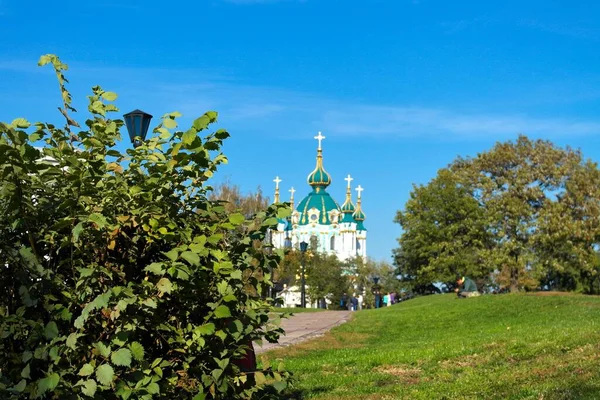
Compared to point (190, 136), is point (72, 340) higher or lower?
lower

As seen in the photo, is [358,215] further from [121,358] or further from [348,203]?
[121,358]

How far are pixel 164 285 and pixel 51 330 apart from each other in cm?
63

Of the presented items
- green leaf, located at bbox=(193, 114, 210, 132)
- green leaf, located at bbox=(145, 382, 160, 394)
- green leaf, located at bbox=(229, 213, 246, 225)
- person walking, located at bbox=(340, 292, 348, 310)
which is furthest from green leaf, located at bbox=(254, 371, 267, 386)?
person walking, located at bbox=(340, 292, 348, 310)

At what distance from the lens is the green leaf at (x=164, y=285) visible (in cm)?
439

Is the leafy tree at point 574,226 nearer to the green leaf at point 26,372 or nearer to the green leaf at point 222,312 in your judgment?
the green leaf at point 222,312

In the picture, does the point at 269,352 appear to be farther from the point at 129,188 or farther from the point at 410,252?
the point at 410,252

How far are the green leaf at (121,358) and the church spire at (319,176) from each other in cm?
10166

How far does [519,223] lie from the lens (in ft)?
165

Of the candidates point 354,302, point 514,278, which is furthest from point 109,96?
point 354,302

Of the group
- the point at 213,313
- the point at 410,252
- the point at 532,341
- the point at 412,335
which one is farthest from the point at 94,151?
the point at 410,252

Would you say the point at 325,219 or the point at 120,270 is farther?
the point at 325,219

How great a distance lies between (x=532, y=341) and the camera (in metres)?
12.4

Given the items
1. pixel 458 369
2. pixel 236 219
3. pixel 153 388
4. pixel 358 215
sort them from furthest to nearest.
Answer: pixel 358 215 → pixel 458 369 → pixel 236 219 → pixel 153 388

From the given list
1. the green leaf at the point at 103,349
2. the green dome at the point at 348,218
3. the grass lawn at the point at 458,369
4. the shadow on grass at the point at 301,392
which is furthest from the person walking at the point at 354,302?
the green leaf at the point at 103,349
